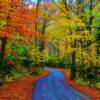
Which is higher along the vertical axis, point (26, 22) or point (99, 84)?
point (26, 22)

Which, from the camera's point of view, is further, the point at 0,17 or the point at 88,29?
the point at 88,29

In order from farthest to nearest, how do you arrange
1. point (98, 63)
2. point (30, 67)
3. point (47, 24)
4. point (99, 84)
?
point (47, 24) < point (30, 67) < point (98, 63) < point (99, 84)

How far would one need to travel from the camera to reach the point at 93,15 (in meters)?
27.6

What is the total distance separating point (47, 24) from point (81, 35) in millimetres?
22224

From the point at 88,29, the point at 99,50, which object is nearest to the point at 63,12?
the point at 88,29

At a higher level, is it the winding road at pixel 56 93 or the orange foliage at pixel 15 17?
the orange foliage at pixel 15 17

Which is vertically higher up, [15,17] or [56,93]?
[15,17]

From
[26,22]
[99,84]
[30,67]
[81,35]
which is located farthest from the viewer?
[30,67]

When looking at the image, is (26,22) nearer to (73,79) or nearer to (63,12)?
(63,12)

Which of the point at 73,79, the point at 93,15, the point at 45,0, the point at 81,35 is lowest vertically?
the point at 73,79

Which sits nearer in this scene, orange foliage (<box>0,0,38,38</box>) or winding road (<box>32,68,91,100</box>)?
orange foliage (<box>0,0,38,38</box>)

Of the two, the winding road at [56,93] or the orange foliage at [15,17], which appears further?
the winding road at [56,93]

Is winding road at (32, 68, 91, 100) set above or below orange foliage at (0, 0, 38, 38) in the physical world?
below

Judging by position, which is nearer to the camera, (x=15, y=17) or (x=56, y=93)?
(x=15, y=17)
